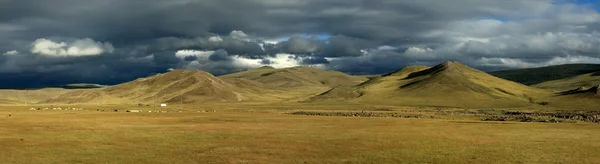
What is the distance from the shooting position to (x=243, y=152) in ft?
135

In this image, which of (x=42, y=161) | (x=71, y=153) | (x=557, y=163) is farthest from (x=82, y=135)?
(x=557, y=163)

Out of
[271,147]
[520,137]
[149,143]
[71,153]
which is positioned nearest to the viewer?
[71,153]

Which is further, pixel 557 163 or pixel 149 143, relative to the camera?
pixel 149 143

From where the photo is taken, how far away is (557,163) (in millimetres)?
34562

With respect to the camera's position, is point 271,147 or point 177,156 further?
point 271,147

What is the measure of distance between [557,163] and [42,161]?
33.8 meters

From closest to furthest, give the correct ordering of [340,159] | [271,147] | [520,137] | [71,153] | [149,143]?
[340,159] < [71,153] < [271,147] < [149,143] < [520,137]

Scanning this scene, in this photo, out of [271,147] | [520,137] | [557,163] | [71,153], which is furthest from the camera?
[520,137]

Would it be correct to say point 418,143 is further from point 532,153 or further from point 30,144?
point 30,144

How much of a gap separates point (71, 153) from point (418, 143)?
28.7 meters

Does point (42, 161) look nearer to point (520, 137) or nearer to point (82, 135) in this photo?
point (82, 135)

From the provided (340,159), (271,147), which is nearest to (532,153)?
(340,159)

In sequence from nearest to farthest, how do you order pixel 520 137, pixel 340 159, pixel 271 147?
1. pixel 340 159
2. pixel 271 147
3. pixel 520 137

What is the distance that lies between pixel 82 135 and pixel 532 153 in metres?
42.9
